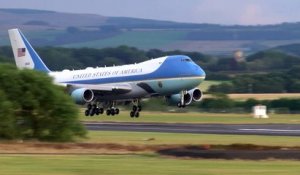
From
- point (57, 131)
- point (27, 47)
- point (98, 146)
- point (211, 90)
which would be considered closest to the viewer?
point (98, 146)

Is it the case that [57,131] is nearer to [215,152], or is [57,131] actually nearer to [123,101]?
[215,152]

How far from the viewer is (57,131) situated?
145 ft

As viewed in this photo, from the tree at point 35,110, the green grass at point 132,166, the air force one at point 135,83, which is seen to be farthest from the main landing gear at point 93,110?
the green grass at point 132,166

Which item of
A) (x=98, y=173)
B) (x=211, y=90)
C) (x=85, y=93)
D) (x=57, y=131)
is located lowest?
(x=98, y=173)

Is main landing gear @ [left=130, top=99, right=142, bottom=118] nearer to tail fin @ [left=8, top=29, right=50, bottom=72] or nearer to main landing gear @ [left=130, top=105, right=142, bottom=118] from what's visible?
main landing gear @ [left=130, top=105, right=142, bottom=118]

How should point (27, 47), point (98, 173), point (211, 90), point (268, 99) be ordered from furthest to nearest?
point (211, 90), point (268, 99), point (27, 47), point (98, 173)

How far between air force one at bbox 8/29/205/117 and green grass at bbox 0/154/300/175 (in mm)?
44141

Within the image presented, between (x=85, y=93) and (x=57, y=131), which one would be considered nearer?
(x=57, y=131)

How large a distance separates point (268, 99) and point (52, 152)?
262 ft

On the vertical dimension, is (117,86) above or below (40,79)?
above

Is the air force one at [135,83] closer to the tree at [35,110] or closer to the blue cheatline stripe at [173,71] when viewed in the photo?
the blue cheatline stripe at [173,71]

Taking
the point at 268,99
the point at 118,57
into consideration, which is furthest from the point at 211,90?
the point at 118,57

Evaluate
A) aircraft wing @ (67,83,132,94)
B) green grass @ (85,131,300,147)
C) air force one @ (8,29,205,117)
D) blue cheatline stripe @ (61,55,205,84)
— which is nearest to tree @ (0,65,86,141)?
green grass @ (85,131,300,147)

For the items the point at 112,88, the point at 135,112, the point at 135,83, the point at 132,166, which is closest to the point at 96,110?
the point at 112,88
